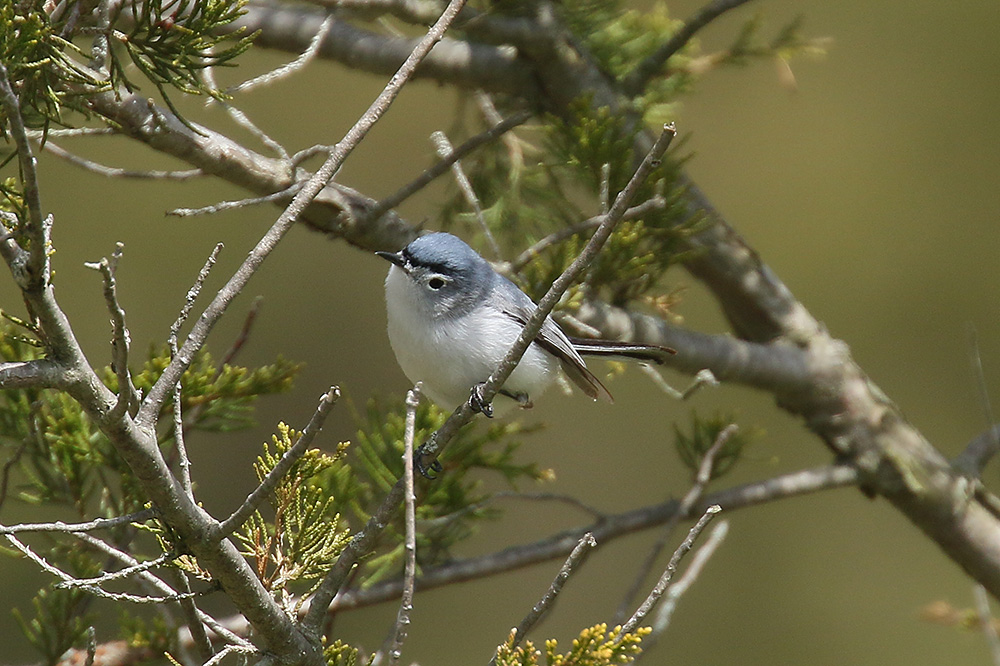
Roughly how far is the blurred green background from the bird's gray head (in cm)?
134

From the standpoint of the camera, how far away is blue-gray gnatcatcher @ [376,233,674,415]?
206cm

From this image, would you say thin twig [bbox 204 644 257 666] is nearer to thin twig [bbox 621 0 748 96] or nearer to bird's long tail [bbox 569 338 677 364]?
bird's long tail [bbox 569 338 677 364]

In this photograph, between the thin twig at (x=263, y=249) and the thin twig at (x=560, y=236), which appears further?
the thin twig at (x=560, y=236)

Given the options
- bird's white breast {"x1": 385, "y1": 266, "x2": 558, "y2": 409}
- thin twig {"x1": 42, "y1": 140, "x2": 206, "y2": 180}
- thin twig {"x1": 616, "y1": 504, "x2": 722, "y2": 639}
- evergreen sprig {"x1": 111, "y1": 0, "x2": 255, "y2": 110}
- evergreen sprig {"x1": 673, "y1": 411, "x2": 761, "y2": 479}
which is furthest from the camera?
evergreen sprig {"x1": 673, "y1": 411, "x2": 761, "y2": 479}

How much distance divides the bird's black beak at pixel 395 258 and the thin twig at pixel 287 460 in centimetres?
97

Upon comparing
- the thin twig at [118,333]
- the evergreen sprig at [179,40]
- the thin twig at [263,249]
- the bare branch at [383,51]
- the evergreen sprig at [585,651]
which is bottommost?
the evergreen sprig at [585,651]

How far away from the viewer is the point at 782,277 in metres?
3.73

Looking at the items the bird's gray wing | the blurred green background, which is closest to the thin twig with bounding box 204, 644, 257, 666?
the bird's gray wing

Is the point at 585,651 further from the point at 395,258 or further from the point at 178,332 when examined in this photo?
the point at 395,258

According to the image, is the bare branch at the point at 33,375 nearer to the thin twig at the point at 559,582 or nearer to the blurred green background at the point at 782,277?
the thin twig at the point at 559,582

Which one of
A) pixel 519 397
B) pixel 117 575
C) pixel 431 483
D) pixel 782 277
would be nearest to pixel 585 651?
pixel 117 575

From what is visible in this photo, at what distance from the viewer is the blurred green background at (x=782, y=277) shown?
3.45 metres

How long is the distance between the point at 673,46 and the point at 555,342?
721mm

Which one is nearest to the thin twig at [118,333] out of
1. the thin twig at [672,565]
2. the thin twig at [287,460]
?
the thin twig at [287,460]
